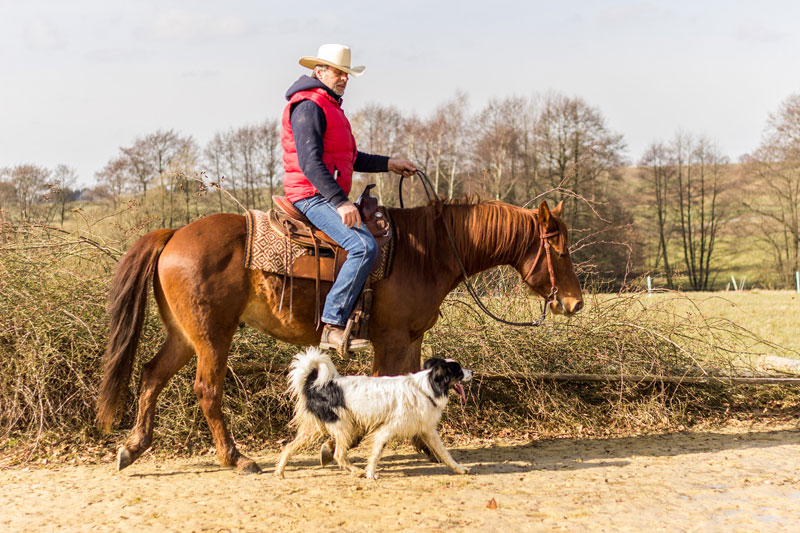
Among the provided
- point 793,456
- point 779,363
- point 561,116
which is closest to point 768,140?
point 561,116

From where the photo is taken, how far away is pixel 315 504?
13.8 ft

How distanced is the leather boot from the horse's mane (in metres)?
0.84

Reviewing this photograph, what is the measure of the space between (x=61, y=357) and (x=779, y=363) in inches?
311

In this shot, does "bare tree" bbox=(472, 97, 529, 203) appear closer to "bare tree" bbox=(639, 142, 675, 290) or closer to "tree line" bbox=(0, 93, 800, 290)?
"tree line" bbox=(0, 93, 800, 290)

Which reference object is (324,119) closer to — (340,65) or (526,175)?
(340,65)

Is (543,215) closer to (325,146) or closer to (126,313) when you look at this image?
(325,146)

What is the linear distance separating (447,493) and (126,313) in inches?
106

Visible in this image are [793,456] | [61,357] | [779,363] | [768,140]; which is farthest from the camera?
[768,140]

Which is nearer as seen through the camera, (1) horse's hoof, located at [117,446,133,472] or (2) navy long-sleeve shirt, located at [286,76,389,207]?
(2) navy long-sleeve shirt, located at [286,76,389,207]

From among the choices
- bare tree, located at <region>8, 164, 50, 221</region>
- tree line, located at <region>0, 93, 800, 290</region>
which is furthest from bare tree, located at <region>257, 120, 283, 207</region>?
bare tree, located at <region>8, 164, 50, 221</region>

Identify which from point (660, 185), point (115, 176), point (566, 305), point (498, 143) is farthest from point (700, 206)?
point (566, 305)

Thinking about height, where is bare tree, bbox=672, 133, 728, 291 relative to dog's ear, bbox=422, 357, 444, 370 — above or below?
above

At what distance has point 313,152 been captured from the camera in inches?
182

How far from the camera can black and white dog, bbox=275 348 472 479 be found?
461cm
